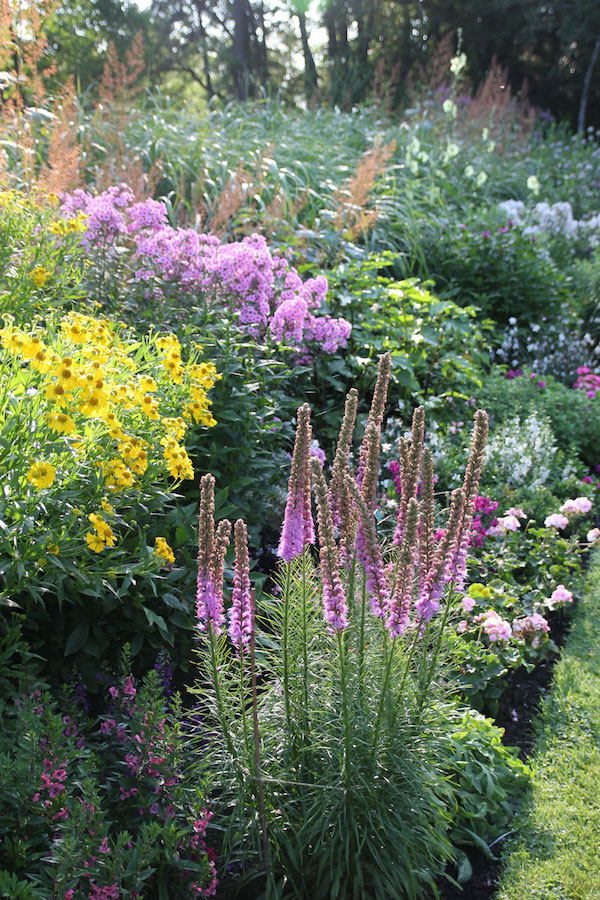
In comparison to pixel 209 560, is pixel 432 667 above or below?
below

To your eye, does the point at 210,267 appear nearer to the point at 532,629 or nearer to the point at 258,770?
the point at 532,629

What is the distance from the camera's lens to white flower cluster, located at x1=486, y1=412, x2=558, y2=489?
4676mm

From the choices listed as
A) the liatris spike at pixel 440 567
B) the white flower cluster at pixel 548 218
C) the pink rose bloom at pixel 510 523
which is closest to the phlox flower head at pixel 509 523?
the pink rose bloom at pixel 510 523

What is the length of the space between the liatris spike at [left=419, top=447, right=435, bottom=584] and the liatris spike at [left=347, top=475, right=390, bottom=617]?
0.19m

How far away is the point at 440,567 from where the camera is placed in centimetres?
186

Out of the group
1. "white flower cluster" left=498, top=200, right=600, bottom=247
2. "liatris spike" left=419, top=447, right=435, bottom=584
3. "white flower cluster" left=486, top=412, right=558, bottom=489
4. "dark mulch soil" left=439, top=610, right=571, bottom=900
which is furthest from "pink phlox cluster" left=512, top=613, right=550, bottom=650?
"white flower cluster" left=498, top=200, right=600, bottom=247

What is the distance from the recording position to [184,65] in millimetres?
24641

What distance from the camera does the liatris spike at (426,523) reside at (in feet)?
6.24

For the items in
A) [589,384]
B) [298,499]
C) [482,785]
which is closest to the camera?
[298,499]

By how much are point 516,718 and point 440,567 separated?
5.41 ft

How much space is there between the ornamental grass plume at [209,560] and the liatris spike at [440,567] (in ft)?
1.74

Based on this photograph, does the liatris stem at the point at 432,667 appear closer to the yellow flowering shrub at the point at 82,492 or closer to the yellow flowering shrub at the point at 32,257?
the yellow flowering shrub at the point at 82,492

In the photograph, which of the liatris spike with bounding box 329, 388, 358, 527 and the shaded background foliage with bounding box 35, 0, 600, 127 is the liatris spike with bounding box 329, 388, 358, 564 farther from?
the shaded background foliage with bounding box 35, 0, 600, 127

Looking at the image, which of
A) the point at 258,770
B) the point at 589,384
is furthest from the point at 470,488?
the point at 589,384
